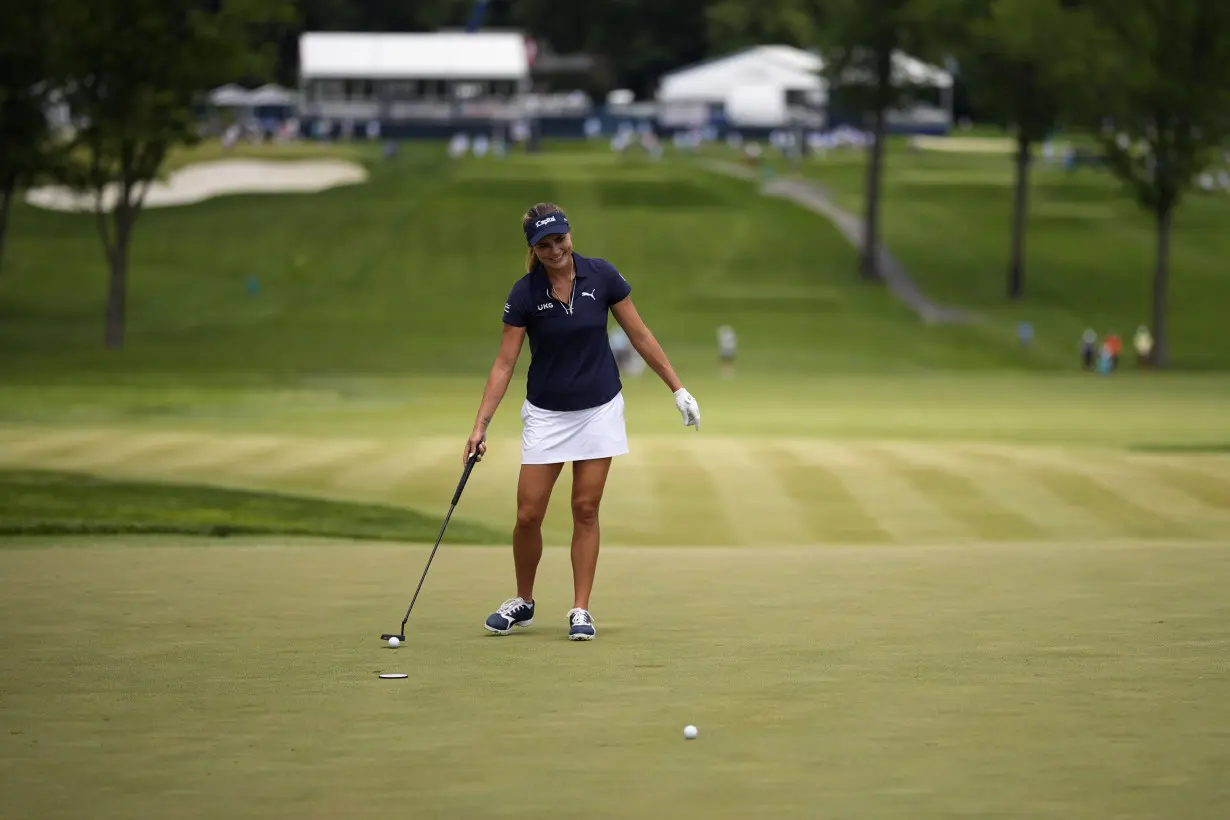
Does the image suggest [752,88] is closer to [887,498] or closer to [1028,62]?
[1028,62]

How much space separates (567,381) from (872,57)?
5634cm

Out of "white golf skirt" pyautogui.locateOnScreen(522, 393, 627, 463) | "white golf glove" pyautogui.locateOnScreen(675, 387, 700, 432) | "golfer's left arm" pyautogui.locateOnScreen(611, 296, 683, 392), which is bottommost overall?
"white golf skirt" pyautogui.locateOnScreen(522, 393, 627, 463)

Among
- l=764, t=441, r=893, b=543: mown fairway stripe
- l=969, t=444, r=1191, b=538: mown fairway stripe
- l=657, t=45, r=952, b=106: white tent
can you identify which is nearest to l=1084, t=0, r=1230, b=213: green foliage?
l=969, t=444, r=1191, b=538: mown fairway stripe

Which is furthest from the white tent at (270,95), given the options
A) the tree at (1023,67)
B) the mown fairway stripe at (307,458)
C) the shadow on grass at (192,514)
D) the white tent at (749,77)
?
the shadow on grass at (192,514)

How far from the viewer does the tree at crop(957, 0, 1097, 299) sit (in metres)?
57.1

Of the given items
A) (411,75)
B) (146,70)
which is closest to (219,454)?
(146,70)

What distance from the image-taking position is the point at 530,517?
458 inches

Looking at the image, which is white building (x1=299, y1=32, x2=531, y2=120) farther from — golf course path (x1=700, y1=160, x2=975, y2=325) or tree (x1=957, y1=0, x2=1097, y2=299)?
tree (x1=957, y1=0, x2=1097, y2=299)

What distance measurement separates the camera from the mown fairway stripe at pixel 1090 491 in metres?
18.7

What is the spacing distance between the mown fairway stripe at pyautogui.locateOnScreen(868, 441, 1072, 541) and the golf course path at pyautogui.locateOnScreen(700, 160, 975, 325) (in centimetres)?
3815

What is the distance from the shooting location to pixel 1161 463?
23703 mm

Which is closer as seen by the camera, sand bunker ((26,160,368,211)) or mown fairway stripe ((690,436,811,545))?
mown fairway stripe ((690,436,811,545))

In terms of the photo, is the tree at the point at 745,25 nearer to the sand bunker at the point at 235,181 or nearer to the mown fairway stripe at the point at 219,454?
the sand bunker at the point at 235,181

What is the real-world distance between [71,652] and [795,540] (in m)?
A: 8.47
